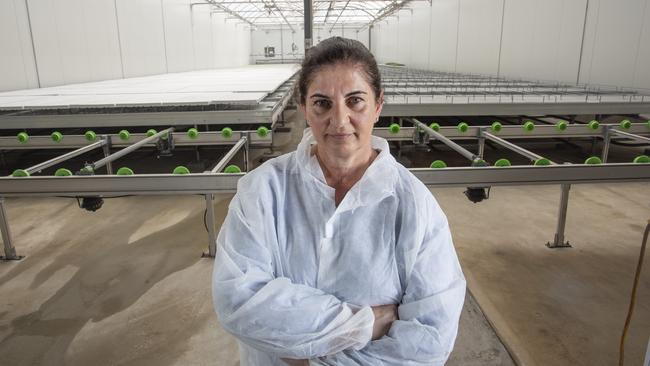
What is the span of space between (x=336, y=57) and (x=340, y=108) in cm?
10

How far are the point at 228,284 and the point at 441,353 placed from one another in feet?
1.32

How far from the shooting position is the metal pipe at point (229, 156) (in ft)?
5.99

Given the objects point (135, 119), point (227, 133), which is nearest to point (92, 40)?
point (135, 119)

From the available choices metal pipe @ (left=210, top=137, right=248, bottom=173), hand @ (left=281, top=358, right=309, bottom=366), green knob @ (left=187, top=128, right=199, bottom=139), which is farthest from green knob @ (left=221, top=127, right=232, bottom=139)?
hand @ (left=281, top=358, right=309, bottom=366)

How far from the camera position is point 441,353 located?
76 centimetres

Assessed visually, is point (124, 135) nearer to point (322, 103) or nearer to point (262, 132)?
point (262, 132)

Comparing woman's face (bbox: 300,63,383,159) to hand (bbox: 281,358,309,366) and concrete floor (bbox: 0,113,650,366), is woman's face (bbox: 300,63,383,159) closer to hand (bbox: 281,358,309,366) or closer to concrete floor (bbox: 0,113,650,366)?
hand (bbox: 281,358,309,366)

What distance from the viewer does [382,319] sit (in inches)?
30.0

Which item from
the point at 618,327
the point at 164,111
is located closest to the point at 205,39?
the point at 164,111

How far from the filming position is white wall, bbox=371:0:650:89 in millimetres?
4363

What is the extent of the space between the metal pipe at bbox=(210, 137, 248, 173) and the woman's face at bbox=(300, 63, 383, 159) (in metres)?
1.07

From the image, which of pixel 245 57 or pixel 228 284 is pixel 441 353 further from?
pixel 245 57

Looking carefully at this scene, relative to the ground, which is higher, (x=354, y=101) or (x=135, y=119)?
(x=354, y=101)

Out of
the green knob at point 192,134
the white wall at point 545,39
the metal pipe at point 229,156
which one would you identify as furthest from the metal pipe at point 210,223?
the white wall at point 545,39
